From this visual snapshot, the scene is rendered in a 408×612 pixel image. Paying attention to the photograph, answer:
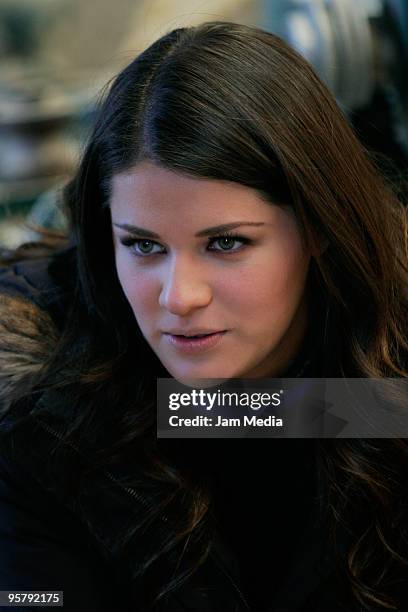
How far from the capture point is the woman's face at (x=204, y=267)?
0.99 m

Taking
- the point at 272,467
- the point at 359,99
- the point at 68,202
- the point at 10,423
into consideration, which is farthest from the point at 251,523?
the point at 359,99

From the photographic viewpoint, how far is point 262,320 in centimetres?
109

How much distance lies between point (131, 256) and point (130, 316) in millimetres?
174

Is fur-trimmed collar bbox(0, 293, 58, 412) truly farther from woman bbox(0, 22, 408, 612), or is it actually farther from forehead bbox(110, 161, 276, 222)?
forehead bbox(110, 161, 276, 222)

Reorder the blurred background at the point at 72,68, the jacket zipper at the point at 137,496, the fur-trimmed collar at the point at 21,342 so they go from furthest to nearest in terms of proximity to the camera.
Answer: the blurred background at the point at 72,68, the fur-trimmed collar at the point at 21,342, the jacket zipper at the point at 137,496

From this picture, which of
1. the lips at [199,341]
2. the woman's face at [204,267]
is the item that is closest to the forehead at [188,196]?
the woman's face at [204,267]

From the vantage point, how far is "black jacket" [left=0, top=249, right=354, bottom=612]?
114cm

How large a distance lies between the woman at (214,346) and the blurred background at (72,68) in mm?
964

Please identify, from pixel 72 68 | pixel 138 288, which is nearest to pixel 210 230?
pixel 138 288

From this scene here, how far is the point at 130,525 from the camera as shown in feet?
3.79

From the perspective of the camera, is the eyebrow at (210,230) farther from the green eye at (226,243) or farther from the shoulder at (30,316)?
the shoulder at (30,316)

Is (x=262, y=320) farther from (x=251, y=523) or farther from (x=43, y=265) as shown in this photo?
(x=43, y=265)

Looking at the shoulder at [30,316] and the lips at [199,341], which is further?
the shoulder at [30,316]

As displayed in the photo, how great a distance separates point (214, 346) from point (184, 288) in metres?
0.10
